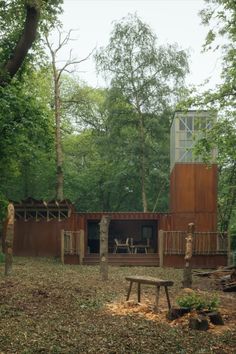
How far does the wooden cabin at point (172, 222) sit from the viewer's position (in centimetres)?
2509

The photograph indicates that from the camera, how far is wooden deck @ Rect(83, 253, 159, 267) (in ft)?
83.6

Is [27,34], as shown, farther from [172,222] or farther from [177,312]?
[172,222]

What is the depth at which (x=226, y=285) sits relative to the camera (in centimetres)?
1648

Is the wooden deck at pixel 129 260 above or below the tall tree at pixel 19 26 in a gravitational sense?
below

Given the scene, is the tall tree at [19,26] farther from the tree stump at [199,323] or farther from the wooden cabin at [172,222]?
the wooden cabin at [172,222]

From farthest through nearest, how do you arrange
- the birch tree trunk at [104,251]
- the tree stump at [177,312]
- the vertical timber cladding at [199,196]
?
the vertical timber cladding at [199,196] < the birch tree trunk at [104,251] < the tree stump at [177,312]

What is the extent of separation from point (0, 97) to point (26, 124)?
232 centimetres

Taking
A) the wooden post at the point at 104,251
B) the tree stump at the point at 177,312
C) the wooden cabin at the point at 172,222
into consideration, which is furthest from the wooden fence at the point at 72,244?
the tree stump at the point at 177,312

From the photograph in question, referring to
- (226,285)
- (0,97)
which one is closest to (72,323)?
(226,285)

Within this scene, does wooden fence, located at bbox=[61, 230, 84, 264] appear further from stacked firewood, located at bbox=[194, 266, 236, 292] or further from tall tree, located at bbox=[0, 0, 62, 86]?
tall tree, located at bbox=[0, 0, 62, 86]

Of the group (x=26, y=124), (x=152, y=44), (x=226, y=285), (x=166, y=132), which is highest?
(x=152, y=44)

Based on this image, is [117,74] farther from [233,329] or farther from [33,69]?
[233,329]

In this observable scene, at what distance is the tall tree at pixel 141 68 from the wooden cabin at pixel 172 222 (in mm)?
8327

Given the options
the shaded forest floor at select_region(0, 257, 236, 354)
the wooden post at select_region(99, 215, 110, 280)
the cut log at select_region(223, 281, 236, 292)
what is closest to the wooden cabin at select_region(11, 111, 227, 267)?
the wooden post at select_region(99, 215, 110, 280)
